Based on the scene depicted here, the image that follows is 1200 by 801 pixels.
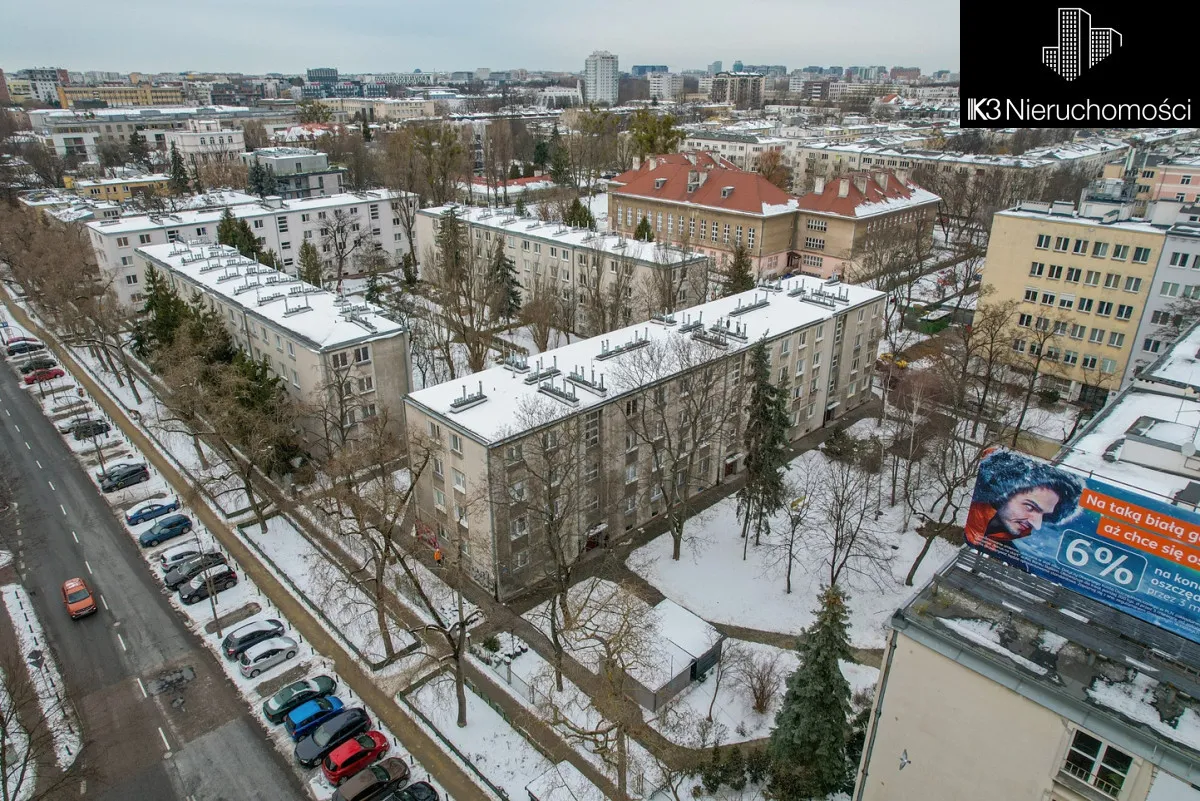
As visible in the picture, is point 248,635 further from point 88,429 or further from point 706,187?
point 706,187

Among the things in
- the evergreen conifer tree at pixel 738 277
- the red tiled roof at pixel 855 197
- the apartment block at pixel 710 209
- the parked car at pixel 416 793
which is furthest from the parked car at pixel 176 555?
the red tiled roof at pixel 855 197

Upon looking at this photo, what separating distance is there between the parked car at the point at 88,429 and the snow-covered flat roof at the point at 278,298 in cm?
1021

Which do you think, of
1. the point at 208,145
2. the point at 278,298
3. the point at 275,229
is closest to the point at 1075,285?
the point at 278,298

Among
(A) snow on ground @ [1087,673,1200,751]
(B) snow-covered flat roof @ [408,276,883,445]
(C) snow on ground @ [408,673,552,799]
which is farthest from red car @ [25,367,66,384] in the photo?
(A) snow on ground @ [1087,673,1200,751]

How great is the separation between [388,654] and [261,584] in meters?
8.17

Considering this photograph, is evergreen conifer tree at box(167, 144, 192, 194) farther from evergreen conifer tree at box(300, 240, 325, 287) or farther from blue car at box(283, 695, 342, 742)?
blue car at box(283, 695, 342, 742)

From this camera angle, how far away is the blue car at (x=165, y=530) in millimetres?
34156

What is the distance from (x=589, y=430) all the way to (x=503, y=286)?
2819 centimetres

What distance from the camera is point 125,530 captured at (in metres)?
35.2

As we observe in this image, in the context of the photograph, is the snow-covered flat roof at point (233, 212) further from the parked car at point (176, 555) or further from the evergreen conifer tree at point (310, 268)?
the parked car at point (176, 555)

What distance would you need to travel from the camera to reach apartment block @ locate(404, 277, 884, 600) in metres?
28.7

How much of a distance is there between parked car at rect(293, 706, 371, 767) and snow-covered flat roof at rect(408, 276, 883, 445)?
10435mm

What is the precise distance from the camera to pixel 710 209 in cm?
7375

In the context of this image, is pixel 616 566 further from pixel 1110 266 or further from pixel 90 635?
pixel 1110 266
